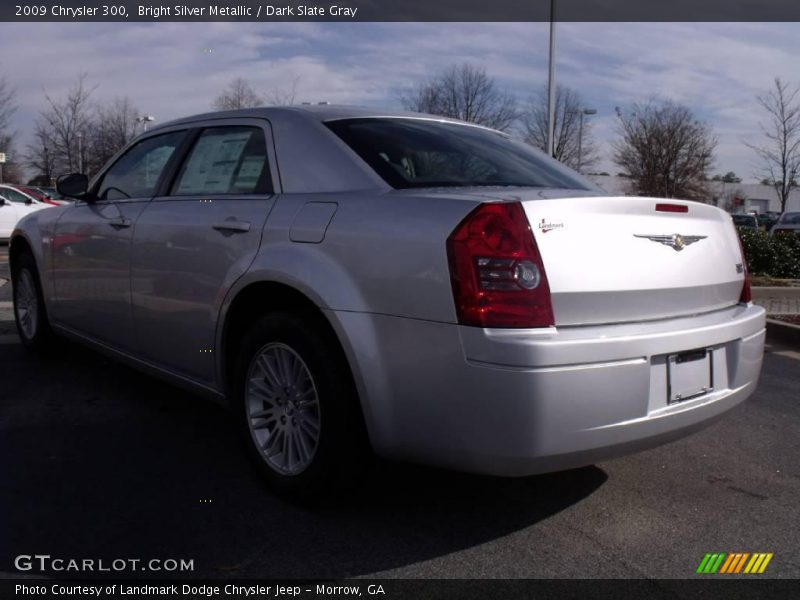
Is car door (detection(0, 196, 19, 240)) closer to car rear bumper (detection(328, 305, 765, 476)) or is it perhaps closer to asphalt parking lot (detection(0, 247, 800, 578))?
asphalt parking lot (detection(0, 247, 800, 578))

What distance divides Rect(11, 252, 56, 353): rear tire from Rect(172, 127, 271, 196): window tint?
200cm

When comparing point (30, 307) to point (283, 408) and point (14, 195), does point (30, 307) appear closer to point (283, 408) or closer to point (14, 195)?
point (283, 408)

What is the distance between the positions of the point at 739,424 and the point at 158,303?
128 inches

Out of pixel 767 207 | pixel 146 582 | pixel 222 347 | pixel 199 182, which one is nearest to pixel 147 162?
pixel 199 182

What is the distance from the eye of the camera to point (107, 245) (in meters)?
4.29

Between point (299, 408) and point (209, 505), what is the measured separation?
540mm

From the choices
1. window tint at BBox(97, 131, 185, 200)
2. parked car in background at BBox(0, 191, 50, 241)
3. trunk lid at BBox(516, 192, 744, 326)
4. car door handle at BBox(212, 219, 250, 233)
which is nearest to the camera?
trunk lid at BBox(516, 192, 744, 326)

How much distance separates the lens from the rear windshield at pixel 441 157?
3.18 m

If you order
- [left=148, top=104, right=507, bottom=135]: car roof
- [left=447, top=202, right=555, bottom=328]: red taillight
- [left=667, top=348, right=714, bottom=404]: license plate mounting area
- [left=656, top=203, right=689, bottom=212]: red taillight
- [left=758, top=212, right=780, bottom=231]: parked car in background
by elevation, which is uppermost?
[left=148, top=104, right=507, bottom=135]: car roof

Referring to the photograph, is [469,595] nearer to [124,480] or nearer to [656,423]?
[656,423]

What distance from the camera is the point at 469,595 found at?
2.48m

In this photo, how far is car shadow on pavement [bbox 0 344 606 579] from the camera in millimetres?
2727

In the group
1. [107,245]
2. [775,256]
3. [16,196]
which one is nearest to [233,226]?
[107,245]

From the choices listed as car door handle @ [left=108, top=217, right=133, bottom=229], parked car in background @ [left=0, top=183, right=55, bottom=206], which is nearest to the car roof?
car door handle @ [left=108, top=217, right=133, bottom=229]
